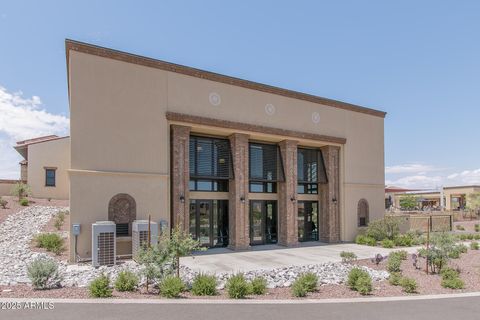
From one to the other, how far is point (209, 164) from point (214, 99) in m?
3.22

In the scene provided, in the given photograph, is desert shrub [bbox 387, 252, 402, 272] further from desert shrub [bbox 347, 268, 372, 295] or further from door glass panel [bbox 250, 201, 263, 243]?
door glass panel [bbox 250, 201, 263, 243]

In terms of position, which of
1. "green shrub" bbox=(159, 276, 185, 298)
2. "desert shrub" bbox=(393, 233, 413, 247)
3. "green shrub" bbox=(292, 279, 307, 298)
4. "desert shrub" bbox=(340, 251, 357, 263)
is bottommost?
"desert shrub" bbox=(393, 233, 413, 247)

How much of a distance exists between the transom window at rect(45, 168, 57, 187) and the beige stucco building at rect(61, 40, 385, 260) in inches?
690

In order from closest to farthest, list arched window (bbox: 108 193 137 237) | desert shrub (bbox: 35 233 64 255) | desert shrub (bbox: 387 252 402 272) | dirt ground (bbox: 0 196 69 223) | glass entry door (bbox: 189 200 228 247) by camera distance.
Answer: desert shrub (bbox: 387 252 402 272) → arched window (bbox: 108 193 137 237) → desert shrub (bbox: 35 233 64 255) → glass entry door (bbox: 189 200 228 247) → dirt ground (bbox: 0 196 69 223)

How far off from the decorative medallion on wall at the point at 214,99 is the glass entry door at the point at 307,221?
318 inches

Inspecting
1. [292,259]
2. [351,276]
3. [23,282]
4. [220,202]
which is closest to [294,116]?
[220,202]

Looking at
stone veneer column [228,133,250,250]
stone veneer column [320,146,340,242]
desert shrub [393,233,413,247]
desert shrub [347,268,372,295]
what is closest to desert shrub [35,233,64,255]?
stone veneer column [228,133,250,250]

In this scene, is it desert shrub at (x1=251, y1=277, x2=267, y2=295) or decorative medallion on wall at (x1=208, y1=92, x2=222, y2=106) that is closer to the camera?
desert shrub at (x1=251, y1=277, x2=267, y2=295)

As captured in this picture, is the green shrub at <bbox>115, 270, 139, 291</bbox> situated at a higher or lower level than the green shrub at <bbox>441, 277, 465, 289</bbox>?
higher

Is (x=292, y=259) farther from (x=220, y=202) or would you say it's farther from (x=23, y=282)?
(x=23, y=282)

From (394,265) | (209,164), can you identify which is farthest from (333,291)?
(209,164)

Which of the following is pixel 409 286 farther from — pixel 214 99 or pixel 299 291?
pixel 214 99

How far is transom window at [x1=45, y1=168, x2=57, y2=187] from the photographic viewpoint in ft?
94.4

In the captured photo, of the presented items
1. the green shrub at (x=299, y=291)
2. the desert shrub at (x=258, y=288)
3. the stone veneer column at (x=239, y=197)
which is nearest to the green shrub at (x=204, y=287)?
the desert shrub at (x=258, y=288)
